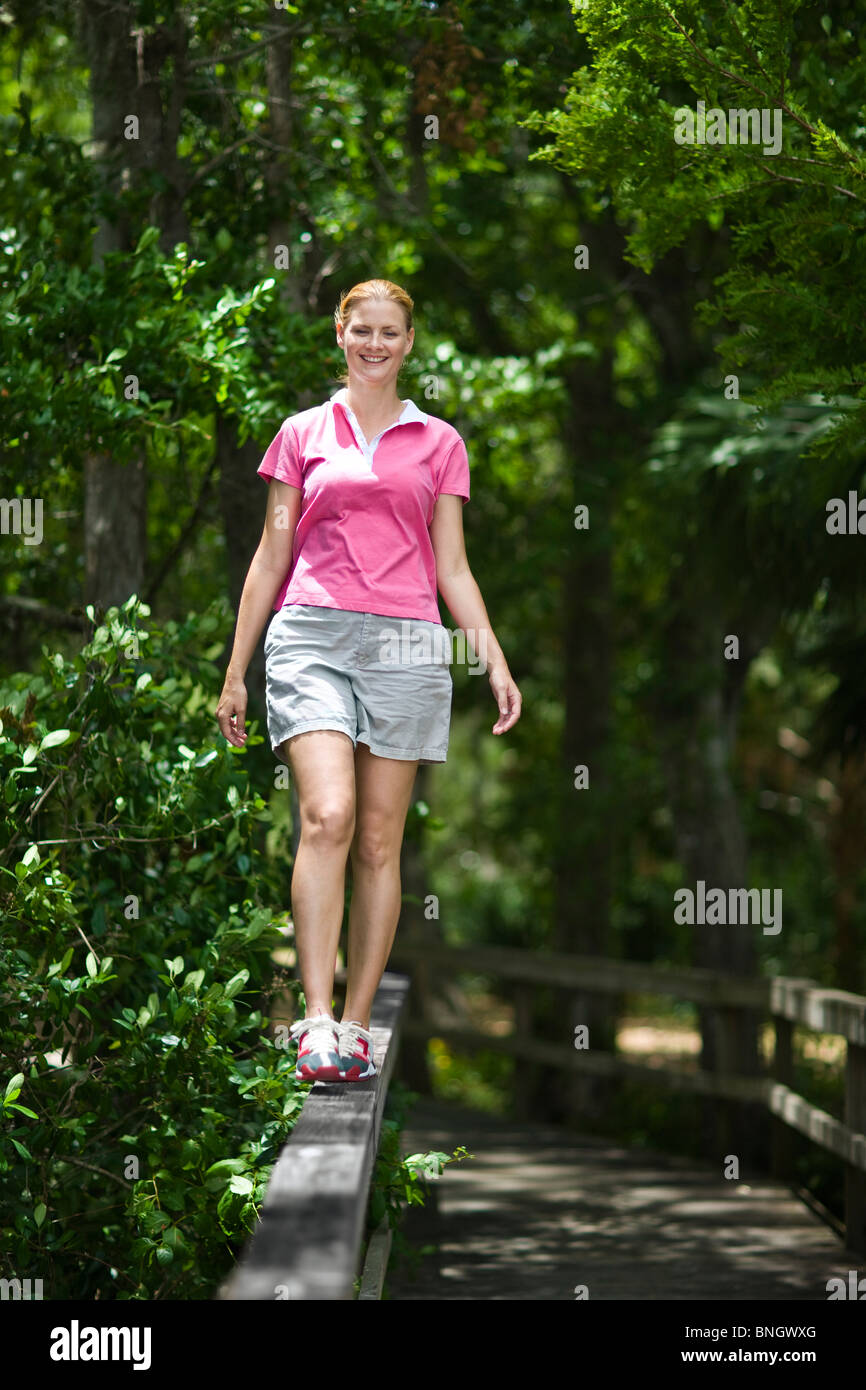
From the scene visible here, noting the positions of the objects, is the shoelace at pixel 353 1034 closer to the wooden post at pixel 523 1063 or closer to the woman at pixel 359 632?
the woman at pixel 359 632

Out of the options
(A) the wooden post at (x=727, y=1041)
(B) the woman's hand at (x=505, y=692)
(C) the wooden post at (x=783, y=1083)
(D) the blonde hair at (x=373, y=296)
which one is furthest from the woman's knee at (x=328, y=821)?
(A) the wooden post at (x=727, y=1041)

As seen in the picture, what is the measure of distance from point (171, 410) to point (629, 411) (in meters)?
5.36

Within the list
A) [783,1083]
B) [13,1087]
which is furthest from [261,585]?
[783,1083]

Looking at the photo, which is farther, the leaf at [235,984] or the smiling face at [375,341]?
the leaf at [235,984]

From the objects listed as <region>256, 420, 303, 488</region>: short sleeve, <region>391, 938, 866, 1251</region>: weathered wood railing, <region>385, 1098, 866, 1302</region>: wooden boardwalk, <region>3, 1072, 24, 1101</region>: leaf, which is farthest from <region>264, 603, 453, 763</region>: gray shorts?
<region>391, 938, 866, 1251</region>: weathered wood railing

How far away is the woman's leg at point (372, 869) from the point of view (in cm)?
362

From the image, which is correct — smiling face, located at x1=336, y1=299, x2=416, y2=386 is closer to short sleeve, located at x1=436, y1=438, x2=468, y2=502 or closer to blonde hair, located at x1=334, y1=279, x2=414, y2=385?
blonde hair, located at x1=334, y1=279, x2=414, y2=385

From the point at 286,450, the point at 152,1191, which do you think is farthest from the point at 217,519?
the point at 152,1191

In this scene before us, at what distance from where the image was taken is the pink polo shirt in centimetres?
359

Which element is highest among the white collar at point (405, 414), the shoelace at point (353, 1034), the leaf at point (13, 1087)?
the white collar at point (405, 414)

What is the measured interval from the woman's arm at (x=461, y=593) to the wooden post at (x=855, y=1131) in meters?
2.98

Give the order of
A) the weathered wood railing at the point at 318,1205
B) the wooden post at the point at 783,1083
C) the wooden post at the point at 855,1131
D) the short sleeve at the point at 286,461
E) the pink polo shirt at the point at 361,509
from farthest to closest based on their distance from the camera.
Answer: the wooden post at the point at 783,1083 → the wooden post at the point at 855,1131 → the short sleeve at the point at 286,461 → the pink polo shirt at the point at 361,509 → the weathered wood railing at the point at 318,1205

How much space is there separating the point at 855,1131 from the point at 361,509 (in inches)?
145

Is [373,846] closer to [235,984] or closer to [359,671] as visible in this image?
[359,671]
